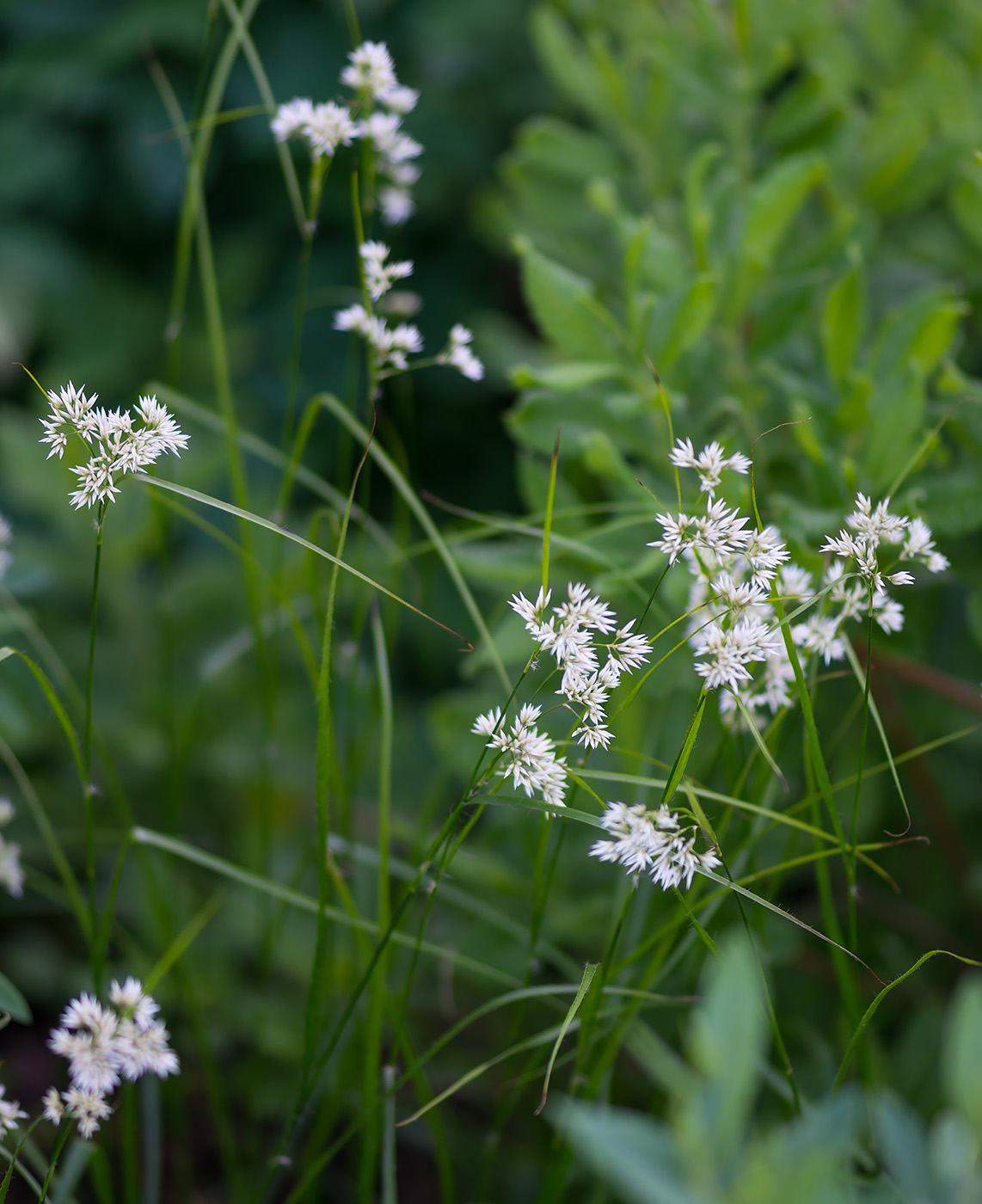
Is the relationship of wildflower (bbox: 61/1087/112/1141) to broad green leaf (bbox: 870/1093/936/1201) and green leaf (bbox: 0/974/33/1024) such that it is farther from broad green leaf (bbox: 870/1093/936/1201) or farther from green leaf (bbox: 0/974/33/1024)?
broad green leaf (bbox: 870/1093/936/1201)

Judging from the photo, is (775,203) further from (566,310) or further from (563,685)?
(563,685)

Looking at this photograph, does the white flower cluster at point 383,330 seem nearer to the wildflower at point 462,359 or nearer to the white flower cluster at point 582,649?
the wildflower at point 462,359

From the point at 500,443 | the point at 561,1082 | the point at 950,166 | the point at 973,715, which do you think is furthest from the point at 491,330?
the point at 561,1082

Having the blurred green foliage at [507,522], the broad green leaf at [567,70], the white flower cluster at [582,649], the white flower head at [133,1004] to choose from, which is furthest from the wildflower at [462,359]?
the broad green leaf at [567,70]

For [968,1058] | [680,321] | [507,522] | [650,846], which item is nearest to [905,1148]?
[968,1058]

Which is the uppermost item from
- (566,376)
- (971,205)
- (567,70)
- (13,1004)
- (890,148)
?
(567,70)

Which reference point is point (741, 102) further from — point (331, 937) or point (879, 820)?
point (331, 937)
